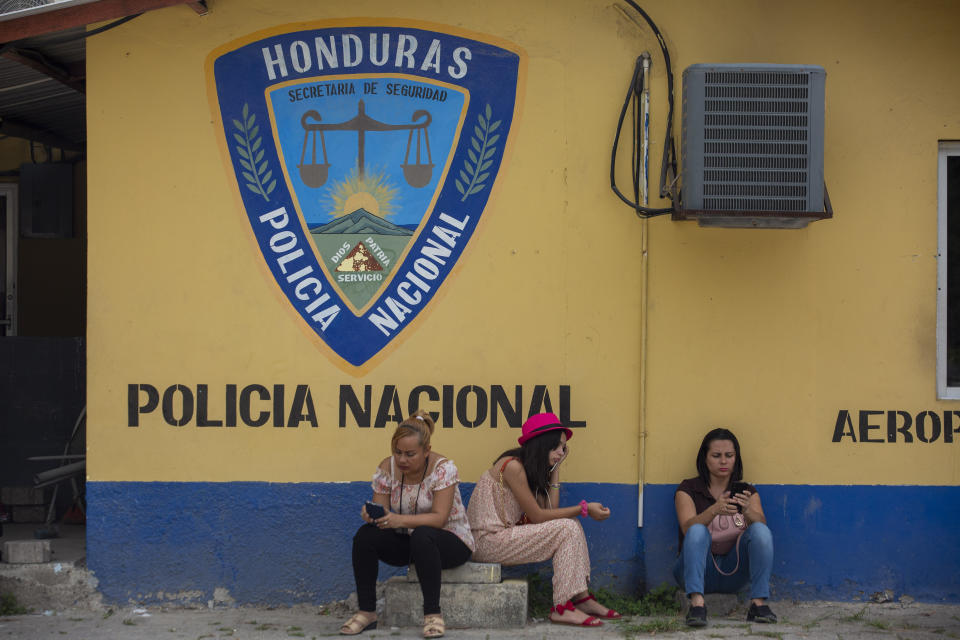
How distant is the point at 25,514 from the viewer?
666cm

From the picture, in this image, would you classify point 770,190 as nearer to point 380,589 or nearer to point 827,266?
point 827,266

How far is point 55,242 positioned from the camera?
25.3ft

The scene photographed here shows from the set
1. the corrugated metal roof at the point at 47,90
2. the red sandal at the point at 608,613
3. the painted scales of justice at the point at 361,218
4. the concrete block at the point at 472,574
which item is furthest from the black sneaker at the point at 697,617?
the corrugated metal roof at the point at 47,90

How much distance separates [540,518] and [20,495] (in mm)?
3792

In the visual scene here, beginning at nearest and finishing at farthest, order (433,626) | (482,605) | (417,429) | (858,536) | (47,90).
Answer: (433,626) → (417,429) → (482,605) → (858,536) → (47,90)

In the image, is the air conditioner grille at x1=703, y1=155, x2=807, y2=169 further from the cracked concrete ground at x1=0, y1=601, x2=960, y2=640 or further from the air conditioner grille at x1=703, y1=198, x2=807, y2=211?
the cracked concrete ground at x1=0, y1=601, x2=960, y2=640

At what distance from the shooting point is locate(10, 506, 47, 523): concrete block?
6.66 m

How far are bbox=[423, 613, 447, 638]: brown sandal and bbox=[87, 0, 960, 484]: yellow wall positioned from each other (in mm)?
943

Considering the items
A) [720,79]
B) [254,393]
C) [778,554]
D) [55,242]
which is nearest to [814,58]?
[720,79]

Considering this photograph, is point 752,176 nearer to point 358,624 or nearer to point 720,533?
point 720,533

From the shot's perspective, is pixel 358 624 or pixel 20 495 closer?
pixel 358 624

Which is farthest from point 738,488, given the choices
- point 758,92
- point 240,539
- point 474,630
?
point 240,539

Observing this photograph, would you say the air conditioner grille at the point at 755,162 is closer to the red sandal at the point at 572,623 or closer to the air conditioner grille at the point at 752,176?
the air conditioner grille at the point at 752,176

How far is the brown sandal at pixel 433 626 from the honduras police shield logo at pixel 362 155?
1.54 m
